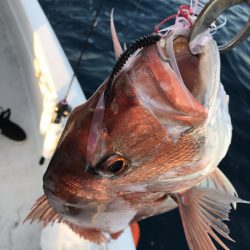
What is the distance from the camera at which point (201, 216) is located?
1271mm

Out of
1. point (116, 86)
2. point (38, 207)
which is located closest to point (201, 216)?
point (116, 86)

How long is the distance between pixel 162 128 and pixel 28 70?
290 cm

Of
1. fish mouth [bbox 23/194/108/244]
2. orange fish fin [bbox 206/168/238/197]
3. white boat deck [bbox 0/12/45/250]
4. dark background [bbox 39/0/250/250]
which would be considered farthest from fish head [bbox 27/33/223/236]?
dark background [bbox 39/0/250/250]

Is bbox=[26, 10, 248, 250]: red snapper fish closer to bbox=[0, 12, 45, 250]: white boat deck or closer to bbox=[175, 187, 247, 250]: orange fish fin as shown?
bbox=[175, 187, 247, 250]: orange fish fin

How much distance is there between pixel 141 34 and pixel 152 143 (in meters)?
5.86

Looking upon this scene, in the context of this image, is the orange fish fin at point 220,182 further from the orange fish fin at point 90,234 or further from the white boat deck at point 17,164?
the white boat deck at point 17,164

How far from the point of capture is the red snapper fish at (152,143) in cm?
99

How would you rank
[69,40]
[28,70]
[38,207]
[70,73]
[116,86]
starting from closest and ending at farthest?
[116,86] → [38,207] → [70,73] → [28,70] → [69,40]

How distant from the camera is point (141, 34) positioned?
266 inches

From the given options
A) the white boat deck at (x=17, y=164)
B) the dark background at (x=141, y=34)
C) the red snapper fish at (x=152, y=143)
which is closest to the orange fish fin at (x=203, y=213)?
the red snapper fish at (x=152, y=143)

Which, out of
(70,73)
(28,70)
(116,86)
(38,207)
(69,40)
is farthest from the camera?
(69,40)

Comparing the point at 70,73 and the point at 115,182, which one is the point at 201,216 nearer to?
the point at 115,182

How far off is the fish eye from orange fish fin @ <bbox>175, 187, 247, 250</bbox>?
233 millimetres

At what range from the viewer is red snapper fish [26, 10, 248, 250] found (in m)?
0.99
